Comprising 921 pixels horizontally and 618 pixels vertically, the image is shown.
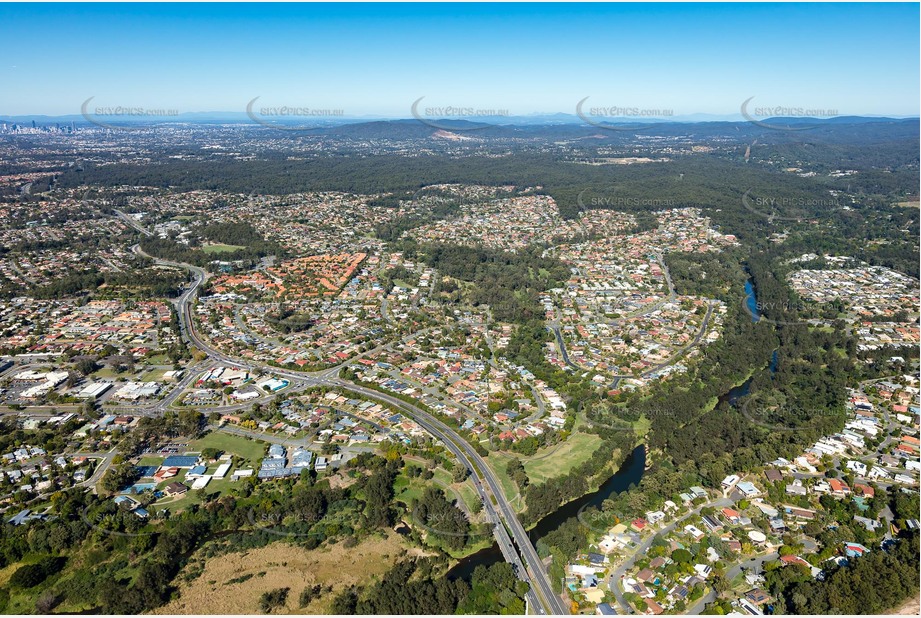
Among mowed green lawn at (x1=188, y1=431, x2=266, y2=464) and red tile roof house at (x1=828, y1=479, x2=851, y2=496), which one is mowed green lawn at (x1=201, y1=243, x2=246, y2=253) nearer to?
mowed green lawn at (x1=188, y1=431, x2=266, y2=464)

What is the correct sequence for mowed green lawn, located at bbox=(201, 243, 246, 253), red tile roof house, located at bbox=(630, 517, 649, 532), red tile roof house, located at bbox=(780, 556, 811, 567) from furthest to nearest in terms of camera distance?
1. mowed green lawn, located at bbox=(201, 243, 246, 253)
2. red tile roof house, located at bbox=(630, 517, 649, 532)
3. red tile roof house, located at bbox=(780, 556, 811, 567)

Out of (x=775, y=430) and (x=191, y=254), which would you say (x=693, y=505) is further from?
(x=191, y=254)

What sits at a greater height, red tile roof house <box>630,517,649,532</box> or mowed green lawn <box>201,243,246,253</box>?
mowed green lawn <box>201,243,246,253</box>

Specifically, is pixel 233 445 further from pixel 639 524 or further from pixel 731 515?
pixel 731 515

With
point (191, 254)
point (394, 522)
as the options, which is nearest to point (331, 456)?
point (394, 522)

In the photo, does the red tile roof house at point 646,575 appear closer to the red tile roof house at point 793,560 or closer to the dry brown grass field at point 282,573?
the red tile roof house at point 793,560

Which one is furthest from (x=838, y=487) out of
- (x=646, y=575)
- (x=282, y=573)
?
(x=282, y=573)

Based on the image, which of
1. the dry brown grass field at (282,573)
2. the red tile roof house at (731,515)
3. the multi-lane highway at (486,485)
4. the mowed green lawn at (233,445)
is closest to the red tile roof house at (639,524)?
the red tile roof house at (731,515)

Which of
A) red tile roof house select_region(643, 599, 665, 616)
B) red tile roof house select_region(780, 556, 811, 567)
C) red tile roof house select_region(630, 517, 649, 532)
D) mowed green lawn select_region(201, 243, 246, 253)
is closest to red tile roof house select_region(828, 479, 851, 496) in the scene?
red tile roof house select_region(780, 556, 811, 567)
